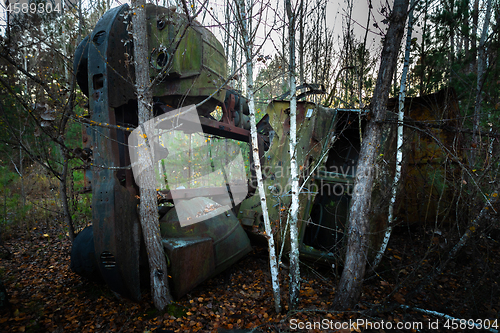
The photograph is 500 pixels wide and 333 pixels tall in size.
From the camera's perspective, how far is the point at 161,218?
4.07 metres

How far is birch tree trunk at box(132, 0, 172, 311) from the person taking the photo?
3.32m

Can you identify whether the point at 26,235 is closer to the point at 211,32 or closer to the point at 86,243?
the point at 86,243

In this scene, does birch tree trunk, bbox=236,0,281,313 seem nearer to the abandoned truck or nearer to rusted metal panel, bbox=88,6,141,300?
the abandoned truck

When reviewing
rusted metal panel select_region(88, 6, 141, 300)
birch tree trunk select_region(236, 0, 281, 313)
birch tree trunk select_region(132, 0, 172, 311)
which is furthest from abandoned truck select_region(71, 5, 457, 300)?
birch tree trunk select_region(236, 0, 281, 313)

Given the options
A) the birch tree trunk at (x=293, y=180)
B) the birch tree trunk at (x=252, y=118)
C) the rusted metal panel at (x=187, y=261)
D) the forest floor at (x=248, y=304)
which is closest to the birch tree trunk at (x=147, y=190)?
the rusted metal panel at (x=187, y=261)

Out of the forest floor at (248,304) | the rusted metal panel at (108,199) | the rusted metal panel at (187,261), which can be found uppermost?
the rusted metal panel at (108,199)

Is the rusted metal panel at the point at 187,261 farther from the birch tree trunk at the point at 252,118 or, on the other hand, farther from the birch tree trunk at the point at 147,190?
the birch tree trunk at the point at 252,118

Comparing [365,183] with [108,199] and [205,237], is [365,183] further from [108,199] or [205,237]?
[108,199]

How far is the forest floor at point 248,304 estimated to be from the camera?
10.2 feet

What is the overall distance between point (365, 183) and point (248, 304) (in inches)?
97.8

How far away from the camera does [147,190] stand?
339 cm

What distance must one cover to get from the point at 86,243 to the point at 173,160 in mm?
14471

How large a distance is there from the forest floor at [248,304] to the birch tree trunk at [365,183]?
0.26 metres

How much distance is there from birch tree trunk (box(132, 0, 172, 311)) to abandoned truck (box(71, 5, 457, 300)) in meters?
0.15
